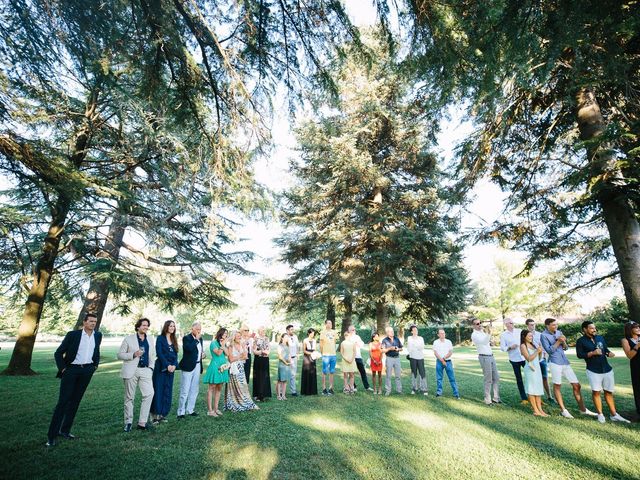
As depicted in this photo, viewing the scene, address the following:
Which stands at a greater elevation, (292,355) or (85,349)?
(85,349)

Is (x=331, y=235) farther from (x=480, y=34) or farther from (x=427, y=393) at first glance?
(x=480, y=34)

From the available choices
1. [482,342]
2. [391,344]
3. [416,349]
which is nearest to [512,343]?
[482,342]

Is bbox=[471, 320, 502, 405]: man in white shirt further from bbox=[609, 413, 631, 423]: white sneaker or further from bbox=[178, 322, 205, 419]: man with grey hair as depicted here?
bbox=[178, 322, 205, 419]: man with grey hair

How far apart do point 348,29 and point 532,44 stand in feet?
7.33

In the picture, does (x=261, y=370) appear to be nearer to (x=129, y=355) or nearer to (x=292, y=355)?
(x=292, y=355)

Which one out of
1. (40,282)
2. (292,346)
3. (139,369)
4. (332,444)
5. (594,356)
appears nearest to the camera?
(332,444)

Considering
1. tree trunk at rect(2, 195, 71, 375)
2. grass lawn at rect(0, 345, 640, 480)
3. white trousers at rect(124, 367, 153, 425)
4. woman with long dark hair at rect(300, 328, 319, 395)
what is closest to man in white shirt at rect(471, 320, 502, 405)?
grass lawn at rect(0, 345, 640, 480)

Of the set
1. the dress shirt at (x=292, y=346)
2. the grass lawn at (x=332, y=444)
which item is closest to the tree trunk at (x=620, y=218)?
the grass lawn at (x=332, y=444)

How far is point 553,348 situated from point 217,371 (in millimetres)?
6803

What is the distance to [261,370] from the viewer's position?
806cm

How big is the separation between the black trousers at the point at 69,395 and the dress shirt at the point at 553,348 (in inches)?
325

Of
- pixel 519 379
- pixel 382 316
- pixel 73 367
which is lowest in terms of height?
pixel 519 379

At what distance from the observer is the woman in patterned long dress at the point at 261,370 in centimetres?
793

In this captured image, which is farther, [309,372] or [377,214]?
[377,214]
